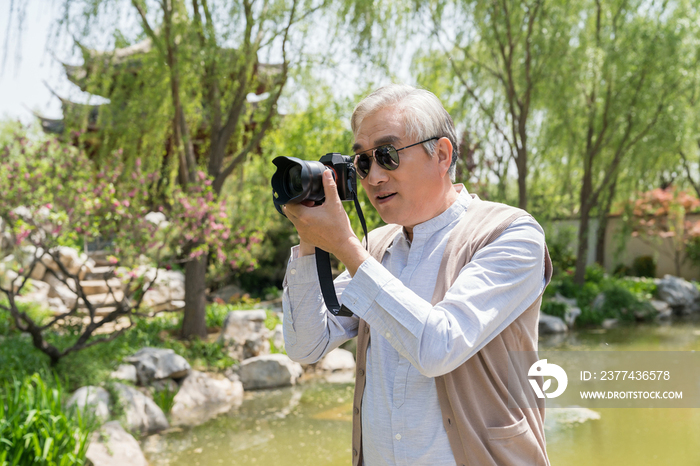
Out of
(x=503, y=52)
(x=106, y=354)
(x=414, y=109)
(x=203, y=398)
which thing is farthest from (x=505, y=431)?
(x=503, y=52)

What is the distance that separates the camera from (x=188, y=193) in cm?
585

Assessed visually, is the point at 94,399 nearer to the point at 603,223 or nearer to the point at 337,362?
the point at 337,362

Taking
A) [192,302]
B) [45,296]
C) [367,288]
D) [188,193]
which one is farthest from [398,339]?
A: [45,296]

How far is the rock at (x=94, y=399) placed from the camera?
12.6ft

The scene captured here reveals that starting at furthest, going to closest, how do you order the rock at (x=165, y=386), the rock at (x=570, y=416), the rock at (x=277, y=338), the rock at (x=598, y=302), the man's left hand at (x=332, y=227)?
the rock at (x=598, y=302), the rock at (x=277, y=338), the rock at (x=165, y=386), the rock at (x=570, y=416), the man's left hand at (x=332, y=227)

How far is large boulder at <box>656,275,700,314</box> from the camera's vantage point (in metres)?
11.2

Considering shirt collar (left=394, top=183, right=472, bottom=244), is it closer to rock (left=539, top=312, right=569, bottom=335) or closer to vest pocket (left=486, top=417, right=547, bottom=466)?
vest pocket (left=486, top=417, right=547, bottom=466)

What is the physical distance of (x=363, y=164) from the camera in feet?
4.02

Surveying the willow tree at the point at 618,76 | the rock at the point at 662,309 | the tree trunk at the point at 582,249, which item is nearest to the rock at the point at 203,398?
the willow tree at the point at 618,76

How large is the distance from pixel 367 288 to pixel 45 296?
8.84 m

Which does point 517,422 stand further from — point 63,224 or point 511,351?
point 63,224

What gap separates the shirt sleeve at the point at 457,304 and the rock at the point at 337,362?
224 inches

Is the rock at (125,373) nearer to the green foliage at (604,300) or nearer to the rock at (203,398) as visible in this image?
the rock at (203,398)

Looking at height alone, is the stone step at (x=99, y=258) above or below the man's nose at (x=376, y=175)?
below
